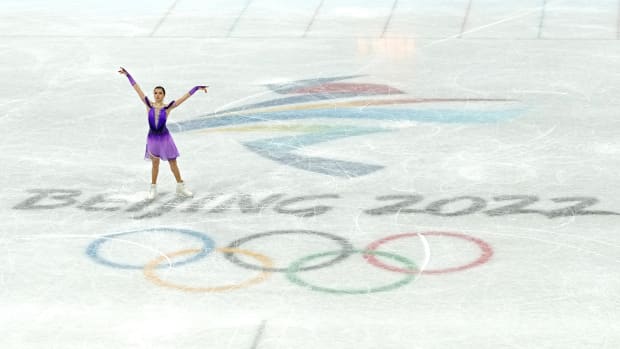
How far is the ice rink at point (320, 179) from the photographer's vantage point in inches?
512

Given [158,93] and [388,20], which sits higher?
[388,20]

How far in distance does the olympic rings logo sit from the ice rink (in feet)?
0.12

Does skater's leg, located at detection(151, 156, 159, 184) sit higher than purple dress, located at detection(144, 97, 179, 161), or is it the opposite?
purple dress, located at detection(144, 97, 179, 161)

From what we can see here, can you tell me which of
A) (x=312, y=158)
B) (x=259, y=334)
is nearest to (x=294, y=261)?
(x=259, y=334)

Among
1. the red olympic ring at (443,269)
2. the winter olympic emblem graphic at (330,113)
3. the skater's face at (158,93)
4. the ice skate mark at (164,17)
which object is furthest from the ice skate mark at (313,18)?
the red olympic ring at (443,269)

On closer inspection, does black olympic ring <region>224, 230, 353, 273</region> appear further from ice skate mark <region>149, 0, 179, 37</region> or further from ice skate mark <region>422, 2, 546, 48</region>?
ice skate mark <region>149, 0, 179, 37</region>

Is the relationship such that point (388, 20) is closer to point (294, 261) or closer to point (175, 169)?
point (175, 169)

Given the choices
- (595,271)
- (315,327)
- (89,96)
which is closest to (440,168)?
(595,271)

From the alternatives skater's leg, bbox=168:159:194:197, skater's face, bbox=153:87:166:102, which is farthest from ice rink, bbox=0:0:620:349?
skater's face, bbox=153:87:166:102

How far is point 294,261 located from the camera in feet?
47.8

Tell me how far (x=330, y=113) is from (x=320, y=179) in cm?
377

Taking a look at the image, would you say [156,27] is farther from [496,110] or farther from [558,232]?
[558,232]

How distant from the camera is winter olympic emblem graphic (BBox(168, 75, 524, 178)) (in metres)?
20.0

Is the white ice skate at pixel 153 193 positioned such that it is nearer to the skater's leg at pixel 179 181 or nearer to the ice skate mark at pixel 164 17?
the skater's leg at pixel 179 181
